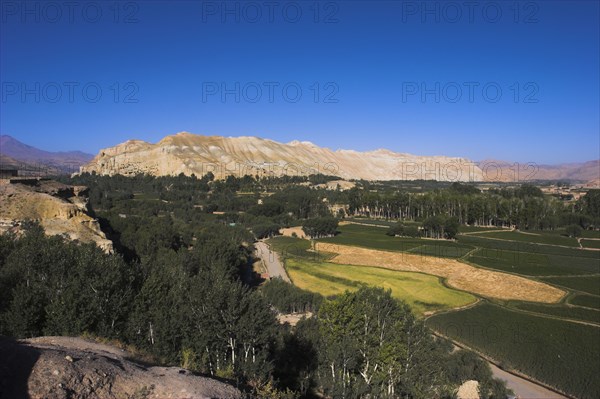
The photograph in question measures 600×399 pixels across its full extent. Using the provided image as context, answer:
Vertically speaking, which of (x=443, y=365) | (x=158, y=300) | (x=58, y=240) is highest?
(x=58, y=240)

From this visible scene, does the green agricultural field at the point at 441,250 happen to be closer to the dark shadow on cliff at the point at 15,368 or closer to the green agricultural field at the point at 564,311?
the green agricultural field at the point at 564,311

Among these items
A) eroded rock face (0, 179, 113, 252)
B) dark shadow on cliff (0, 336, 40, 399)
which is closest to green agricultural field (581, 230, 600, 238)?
eroded rock face (0, 179, 113, 252)

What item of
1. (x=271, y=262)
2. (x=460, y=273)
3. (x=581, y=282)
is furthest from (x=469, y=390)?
(x=271, y=262)

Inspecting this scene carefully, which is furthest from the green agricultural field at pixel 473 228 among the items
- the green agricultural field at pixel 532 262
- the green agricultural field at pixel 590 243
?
the green agricultural field at pixel 532 262

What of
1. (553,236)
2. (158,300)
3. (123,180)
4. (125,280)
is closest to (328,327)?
(158,300)

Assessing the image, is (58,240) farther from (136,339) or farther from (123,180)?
(123,180)
